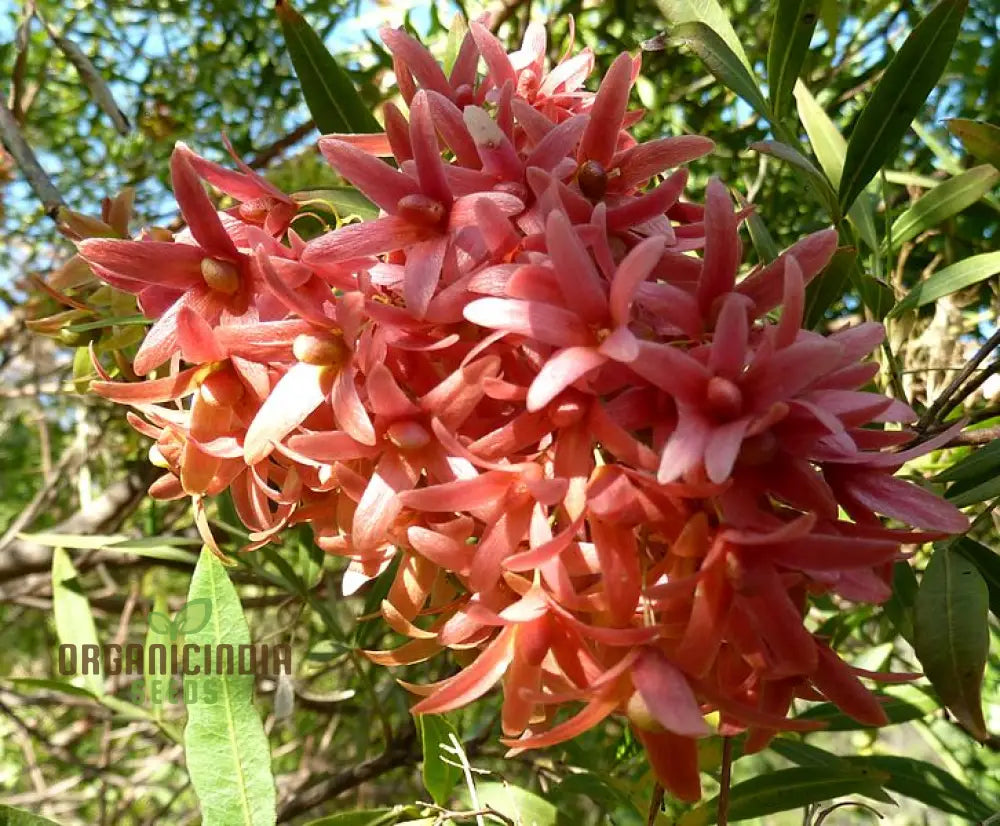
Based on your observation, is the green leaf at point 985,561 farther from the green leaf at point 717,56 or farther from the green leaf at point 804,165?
the green leaf at point 717,56

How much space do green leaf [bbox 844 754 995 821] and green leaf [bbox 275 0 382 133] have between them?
101cm

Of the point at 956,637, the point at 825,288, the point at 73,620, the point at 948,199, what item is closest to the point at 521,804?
the point at 956,637

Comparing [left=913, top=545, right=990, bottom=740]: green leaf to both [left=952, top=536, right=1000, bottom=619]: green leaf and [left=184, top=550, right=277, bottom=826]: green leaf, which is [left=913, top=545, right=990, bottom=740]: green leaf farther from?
[left=184, top=550, right=277, bottom=826]: green leaf

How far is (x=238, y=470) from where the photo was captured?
2.53 ft

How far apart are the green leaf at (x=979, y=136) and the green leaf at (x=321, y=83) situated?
0.61 meters

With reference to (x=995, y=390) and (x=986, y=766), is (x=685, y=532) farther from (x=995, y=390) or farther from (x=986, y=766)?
(x=986, y=766)

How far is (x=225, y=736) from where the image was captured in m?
0.77

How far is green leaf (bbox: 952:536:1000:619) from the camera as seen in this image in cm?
83

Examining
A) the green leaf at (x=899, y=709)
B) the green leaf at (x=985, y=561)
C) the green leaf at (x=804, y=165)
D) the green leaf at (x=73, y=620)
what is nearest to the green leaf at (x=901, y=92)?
the green leaf at (x=804, y=165)

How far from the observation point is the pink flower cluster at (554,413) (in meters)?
0.58

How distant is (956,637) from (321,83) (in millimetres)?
836

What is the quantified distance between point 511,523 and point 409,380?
14cm

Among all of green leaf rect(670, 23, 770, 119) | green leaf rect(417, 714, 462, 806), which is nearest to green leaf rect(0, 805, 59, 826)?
green leaf rect(417, 714, 462, 806)

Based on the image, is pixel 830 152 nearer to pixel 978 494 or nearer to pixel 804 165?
pixel 804 165
